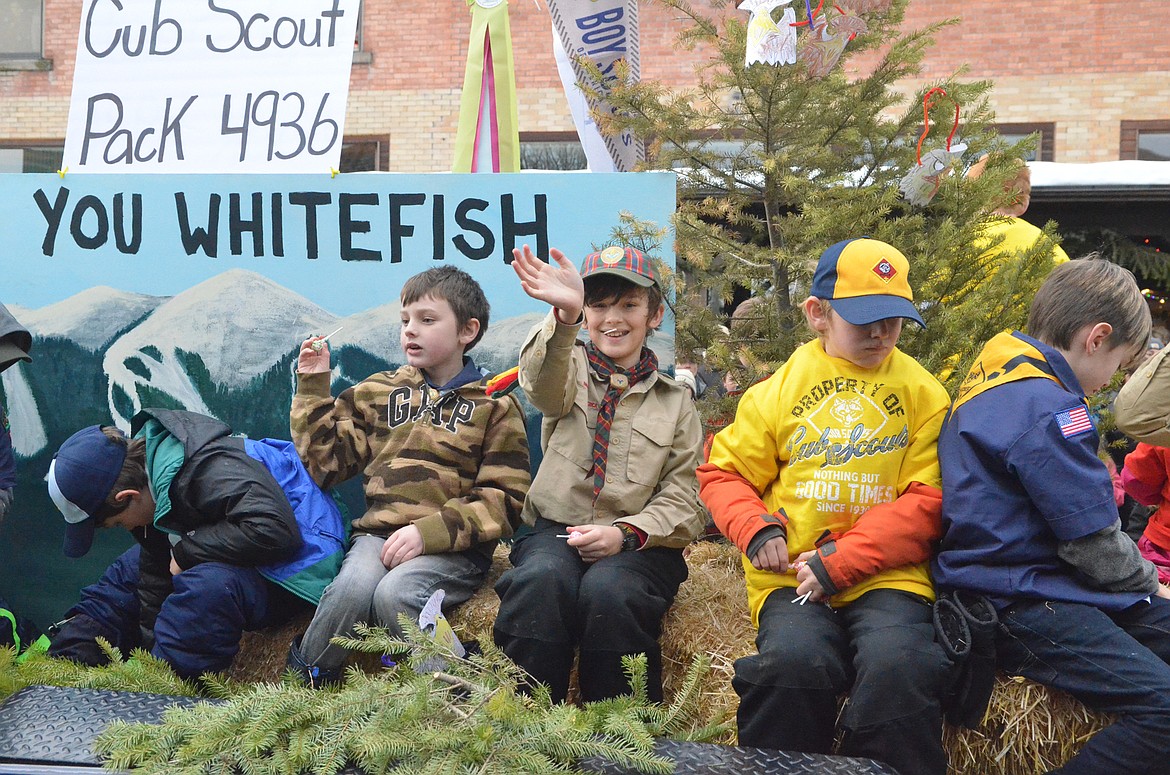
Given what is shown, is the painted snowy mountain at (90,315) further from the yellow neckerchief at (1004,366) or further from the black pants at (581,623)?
the yellow neckerchief at (1004,366)

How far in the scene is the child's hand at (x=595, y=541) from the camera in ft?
10.4

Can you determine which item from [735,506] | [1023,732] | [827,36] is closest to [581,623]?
[735,506]

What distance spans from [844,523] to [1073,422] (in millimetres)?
668

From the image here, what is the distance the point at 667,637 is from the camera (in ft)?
10.8

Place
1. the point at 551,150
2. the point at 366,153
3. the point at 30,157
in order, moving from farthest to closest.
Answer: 1. the point at 366,153
2. the point at 30,157
3. the point at 551,150

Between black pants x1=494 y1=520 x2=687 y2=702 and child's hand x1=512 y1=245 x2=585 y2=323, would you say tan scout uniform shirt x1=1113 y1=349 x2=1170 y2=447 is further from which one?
child's hand x1=512 y1=245 x2=585 y2=323

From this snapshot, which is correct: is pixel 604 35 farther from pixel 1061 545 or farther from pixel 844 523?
pixel 1061 545

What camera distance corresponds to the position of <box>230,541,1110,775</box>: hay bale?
2.74 metres

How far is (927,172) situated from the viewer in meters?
3.66

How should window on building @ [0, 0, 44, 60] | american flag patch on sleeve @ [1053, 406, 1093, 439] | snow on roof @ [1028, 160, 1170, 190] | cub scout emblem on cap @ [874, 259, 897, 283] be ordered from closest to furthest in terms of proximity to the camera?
american flag patch on sleeve @ [1053, 406, 1093, 439], cub scout emblem on cap @ [874, 259, 897, 283], snow on roof @ [1028, 160, 1170, 190], window on building @ [0, 0, 44, 60]

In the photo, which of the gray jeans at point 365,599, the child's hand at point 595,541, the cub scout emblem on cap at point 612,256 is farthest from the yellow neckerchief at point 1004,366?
the gray jeans at point 365,599

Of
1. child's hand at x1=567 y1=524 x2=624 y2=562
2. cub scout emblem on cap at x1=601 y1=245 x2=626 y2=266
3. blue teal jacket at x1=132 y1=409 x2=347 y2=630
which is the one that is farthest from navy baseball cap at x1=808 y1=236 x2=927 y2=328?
blue teal jacket at x1=132 y1=409 x2=347 y2=630

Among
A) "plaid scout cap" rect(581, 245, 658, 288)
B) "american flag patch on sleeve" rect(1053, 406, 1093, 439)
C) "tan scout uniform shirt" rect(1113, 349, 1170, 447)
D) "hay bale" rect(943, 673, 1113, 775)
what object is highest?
"plaid scout cap" rect(581, 245, 658, 288)

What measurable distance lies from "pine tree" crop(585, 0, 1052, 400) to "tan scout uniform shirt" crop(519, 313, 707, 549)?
0.46m
